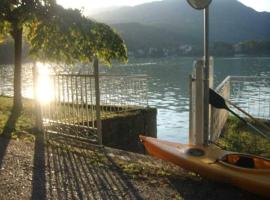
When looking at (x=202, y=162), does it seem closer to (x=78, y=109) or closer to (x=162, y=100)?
(x=78, y=109)

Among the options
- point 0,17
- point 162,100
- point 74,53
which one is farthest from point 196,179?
point 162,100

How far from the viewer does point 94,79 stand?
8500 millimetres

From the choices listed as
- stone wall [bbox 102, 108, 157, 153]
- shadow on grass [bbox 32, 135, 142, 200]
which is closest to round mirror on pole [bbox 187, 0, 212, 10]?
shadow on grass [bbox 32, 135, 142, 200]

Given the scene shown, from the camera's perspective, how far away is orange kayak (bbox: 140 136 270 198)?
577cm

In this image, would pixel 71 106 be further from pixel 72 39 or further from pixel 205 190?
pixel 205 190

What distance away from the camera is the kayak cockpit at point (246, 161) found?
6395mm

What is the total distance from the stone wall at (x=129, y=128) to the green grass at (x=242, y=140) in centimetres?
271

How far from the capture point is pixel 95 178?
6664 mm

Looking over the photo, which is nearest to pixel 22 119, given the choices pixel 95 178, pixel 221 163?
pixel 95 178

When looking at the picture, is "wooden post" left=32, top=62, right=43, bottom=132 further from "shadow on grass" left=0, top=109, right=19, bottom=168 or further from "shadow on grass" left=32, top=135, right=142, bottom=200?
"shadow on grass" left=32, top=135, right=142, bottom=200

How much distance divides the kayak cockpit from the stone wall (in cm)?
529

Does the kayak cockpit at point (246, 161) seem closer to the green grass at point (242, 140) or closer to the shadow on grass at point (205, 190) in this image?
the shadow on grass at point (205, 190)

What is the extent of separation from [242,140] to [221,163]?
11.7ft

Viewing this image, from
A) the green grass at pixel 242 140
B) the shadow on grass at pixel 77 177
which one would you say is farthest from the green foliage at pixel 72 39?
the shadow on grass at pixel 77 177
